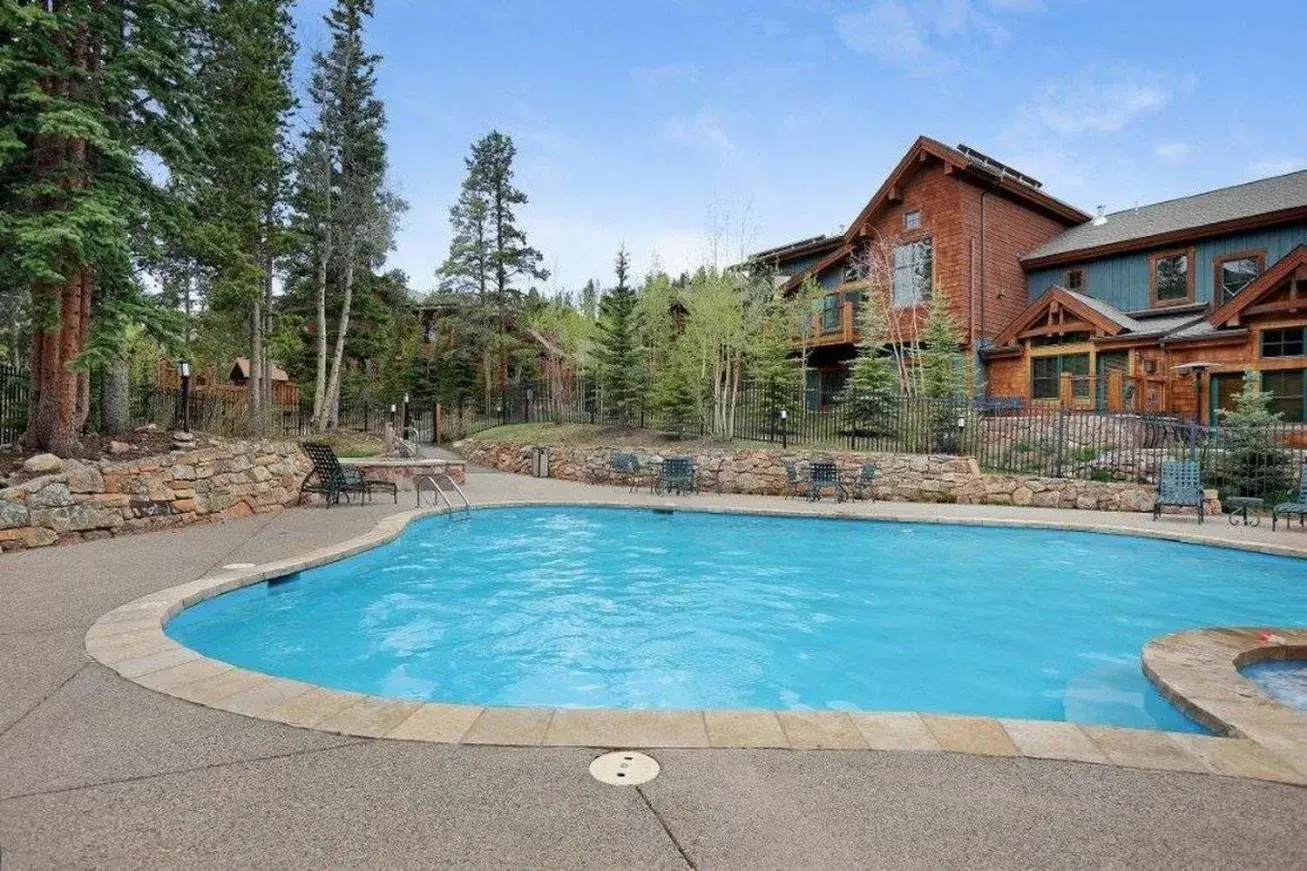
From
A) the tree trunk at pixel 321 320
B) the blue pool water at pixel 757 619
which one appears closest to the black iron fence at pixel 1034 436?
the blue pool water at pixel 757 619

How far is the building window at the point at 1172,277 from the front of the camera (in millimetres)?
19859

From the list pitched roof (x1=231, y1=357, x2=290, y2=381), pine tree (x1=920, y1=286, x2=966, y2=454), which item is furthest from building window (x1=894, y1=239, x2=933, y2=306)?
pitched roof (x1=231, y1=357, x2=290, y2=381)

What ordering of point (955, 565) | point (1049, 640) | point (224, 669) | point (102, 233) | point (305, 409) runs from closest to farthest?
point (224, 669), point (1049, 640), point (102, 233), point (955, 565), point (305, 409)

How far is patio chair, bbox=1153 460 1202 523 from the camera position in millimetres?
11609

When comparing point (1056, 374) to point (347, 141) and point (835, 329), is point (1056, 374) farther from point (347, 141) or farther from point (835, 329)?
point (347, 141)

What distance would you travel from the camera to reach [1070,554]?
9688mm

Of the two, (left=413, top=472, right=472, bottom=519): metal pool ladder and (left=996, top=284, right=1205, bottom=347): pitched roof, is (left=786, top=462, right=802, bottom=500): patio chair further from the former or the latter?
(left=996, top=284, right=1205, bottom=347): pitched roof

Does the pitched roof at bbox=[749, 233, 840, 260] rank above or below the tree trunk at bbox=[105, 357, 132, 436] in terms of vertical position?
above

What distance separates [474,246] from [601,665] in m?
26.5

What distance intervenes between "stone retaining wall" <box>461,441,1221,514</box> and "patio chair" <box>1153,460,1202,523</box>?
81 centimetres

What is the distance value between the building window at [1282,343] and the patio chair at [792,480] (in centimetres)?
1294

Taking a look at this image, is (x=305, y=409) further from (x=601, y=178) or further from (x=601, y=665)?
(x=601, y=665)

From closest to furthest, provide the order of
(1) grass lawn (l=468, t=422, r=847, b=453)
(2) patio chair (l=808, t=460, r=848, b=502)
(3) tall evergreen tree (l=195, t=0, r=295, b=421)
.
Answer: (2) patio chair (l=808, t=460, r=848, b=502), (3) tall evergreen tree (l=195, t=0, r=295, b=421), (1) grass lawn (l=468, t=422, r=847, b=453)

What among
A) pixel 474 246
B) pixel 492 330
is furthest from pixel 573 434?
pixel 474 246
